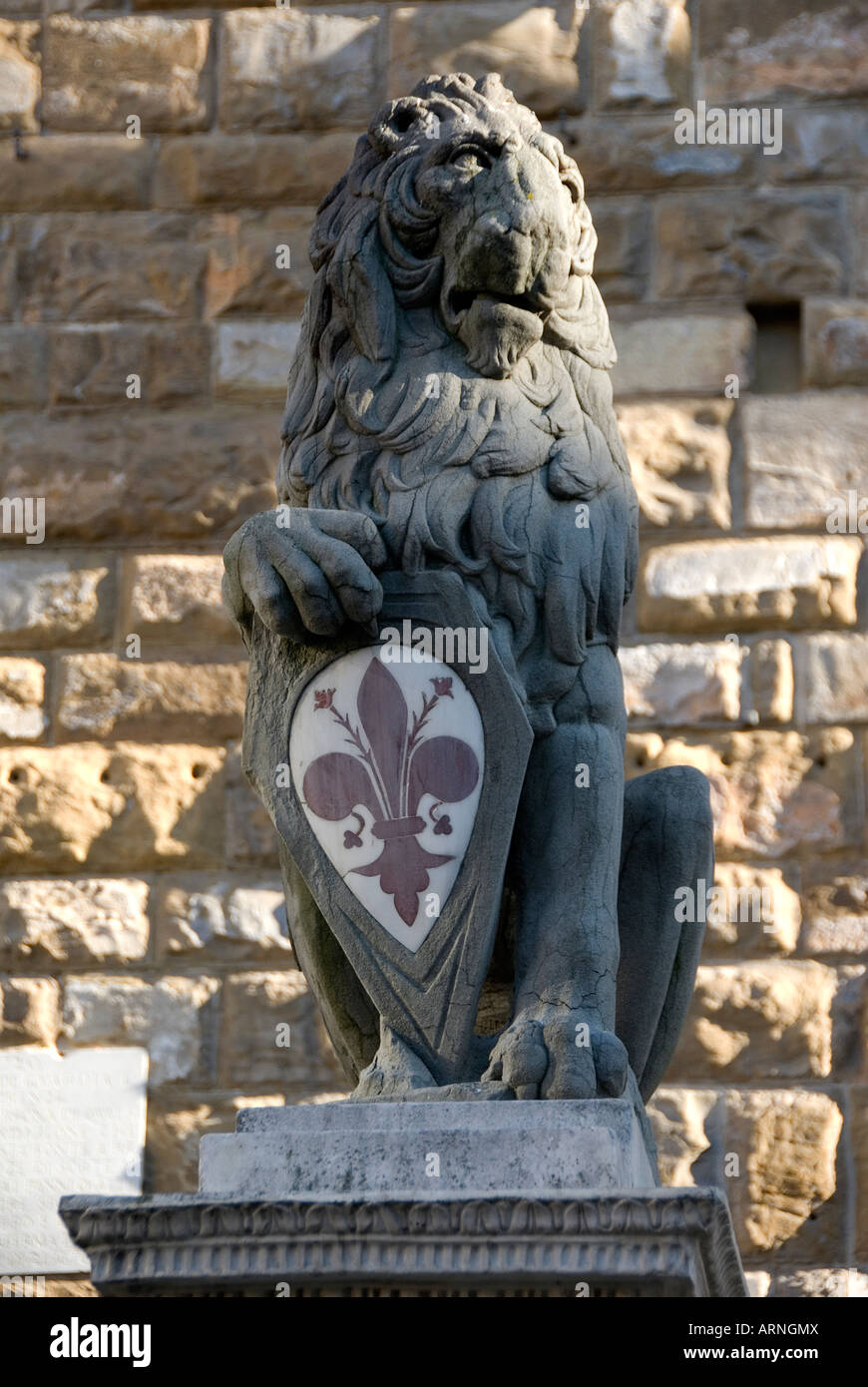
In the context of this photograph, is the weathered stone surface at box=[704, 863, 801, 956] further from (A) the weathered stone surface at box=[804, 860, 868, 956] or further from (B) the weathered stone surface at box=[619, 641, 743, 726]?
(B) the weathered stone surface at box=[619, 641, 743, 726]

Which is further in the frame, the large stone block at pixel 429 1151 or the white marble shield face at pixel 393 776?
the white marble shield face at pixel 393 776

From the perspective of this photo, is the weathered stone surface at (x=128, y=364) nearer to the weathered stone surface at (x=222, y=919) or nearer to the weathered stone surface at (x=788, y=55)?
the weathered stone surface at (x=222, y=919)

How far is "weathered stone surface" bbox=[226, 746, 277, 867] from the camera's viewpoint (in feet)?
20.1

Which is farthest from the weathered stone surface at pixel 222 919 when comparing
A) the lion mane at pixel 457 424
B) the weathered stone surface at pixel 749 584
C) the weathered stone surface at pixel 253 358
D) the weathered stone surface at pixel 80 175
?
the lion mane at pixel 457 424

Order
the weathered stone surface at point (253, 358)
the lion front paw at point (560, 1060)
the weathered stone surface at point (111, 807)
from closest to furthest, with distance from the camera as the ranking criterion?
the lion front paw at point (560, 1060) < the weathered stone surface at point (111, 807) < the weathered stone surface at point (253, 358)

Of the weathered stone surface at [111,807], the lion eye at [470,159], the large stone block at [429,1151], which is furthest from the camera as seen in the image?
the weathered stone surface at [111,807]

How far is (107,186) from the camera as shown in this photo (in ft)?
21.9

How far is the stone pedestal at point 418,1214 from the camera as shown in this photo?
3.29m

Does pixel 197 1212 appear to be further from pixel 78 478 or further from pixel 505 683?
pixel 78 478

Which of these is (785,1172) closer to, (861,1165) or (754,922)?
(861,1165)

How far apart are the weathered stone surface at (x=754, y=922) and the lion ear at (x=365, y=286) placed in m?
2.26

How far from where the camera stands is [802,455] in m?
6.29

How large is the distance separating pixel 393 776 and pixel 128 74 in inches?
136

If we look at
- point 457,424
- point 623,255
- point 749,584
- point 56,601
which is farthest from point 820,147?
point 457,424
